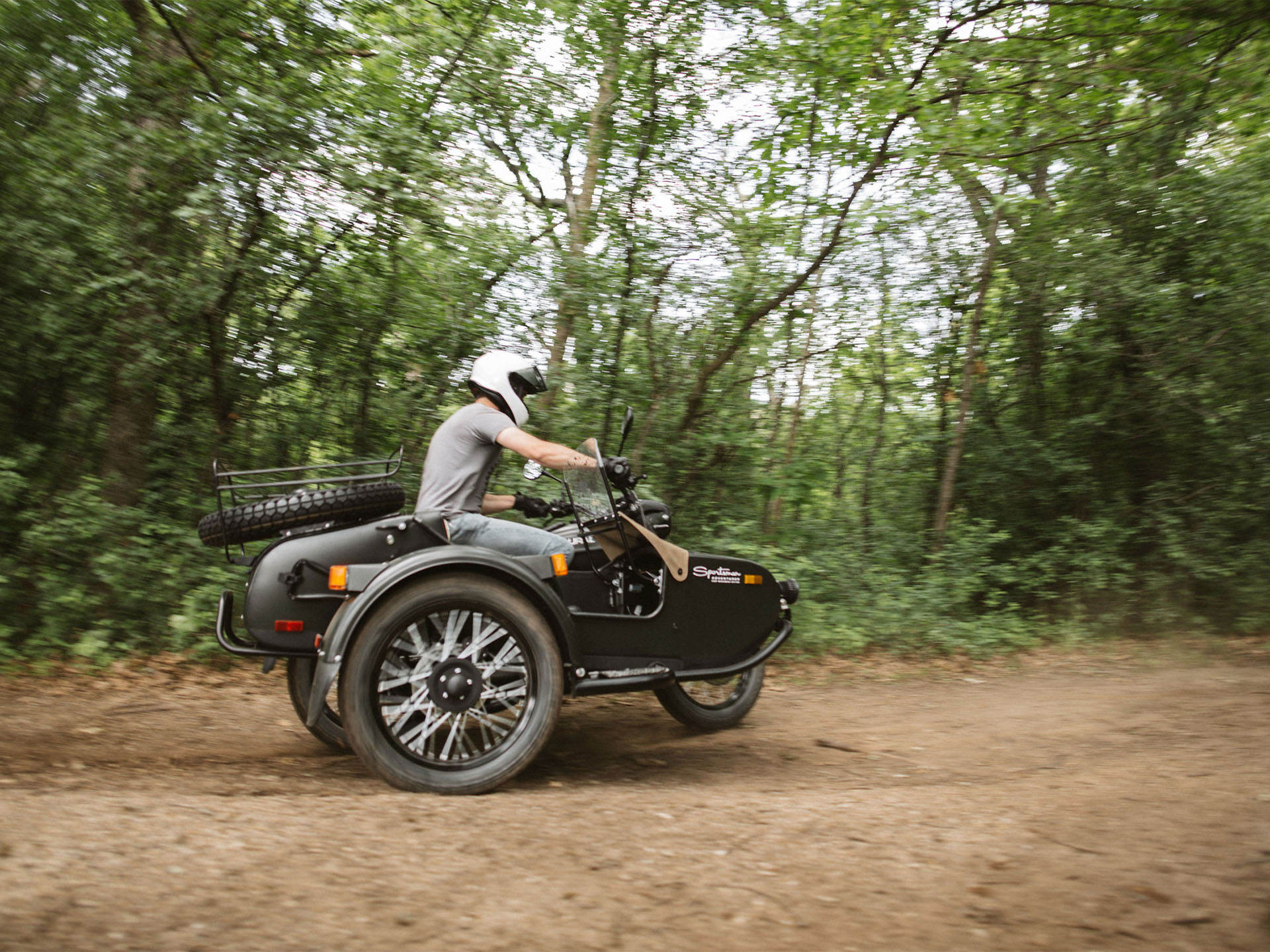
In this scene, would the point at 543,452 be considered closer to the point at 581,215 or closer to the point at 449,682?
the point at 449,682

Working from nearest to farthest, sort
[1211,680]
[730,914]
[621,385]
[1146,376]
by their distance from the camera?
[730,914]
[1211,680]
[621,385]
[1146,376]

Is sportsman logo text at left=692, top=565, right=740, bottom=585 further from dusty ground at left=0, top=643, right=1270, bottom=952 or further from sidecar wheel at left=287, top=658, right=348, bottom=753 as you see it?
sidecar wheel at left=287, top=658, right=348, bottom=753

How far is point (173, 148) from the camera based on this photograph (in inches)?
257

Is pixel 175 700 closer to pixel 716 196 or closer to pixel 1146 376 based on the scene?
pixel 716 196

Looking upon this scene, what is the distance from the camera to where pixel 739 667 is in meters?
4.19

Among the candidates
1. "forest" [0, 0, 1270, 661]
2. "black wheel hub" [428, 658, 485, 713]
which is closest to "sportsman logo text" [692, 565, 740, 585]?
"black wheel hub" [428, 658, 485, 713]

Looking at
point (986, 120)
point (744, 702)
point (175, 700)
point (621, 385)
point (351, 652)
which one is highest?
point (986, 120)

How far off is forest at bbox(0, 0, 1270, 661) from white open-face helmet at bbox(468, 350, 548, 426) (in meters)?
2.99

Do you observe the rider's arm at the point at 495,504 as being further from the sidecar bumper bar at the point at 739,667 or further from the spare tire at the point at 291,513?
the sidecar bumper bar at the point at 739,667

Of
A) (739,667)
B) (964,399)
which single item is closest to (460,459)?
(739,667)

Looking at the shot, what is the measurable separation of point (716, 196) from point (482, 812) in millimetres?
6535

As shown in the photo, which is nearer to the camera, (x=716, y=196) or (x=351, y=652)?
(x=351, y=652)

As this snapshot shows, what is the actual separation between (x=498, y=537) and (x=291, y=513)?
3.07 feet

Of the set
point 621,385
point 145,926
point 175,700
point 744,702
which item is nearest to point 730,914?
point 145,926
